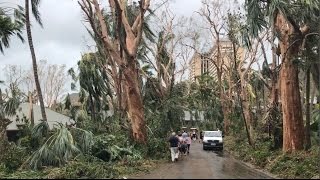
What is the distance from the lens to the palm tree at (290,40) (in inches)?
947

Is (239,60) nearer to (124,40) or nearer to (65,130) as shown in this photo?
(124,40)

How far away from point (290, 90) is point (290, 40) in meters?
2.44

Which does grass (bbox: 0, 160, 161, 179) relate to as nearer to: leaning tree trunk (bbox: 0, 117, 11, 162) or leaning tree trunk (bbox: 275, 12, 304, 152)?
leaning tree trunk (bbox: 0, 117, 11, 162)

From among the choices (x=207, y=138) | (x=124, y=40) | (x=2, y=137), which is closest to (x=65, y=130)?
(x=2, y=137)

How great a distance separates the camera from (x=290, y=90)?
25.3m

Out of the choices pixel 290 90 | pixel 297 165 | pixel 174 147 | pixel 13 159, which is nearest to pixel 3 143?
pixel 13 159

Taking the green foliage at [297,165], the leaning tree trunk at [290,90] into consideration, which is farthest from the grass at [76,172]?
the leaning tree trunk at [290,90]

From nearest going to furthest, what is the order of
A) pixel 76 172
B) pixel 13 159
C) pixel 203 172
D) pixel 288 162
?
1. pixel 76 172
2. pixel 203 172
3. pixel 288 162
4. pixel 13 159

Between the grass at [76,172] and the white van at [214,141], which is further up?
the white van at [214,141]

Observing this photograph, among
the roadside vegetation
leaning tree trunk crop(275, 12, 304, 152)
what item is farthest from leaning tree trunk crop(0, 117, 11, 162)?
leaning tree trunk crop(275, 12, 304, 152)

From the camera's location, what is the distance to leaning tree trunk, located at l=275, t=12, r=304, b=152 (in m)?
25.1

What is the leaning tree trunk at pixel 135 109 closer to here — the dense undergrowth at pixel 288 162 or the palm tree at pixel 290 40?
the dense undergrowth at pixel 288 162

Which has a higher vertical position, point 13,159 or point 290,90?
point 290,90

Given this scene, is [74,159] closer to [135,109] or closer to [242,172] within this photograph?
[242,172]
